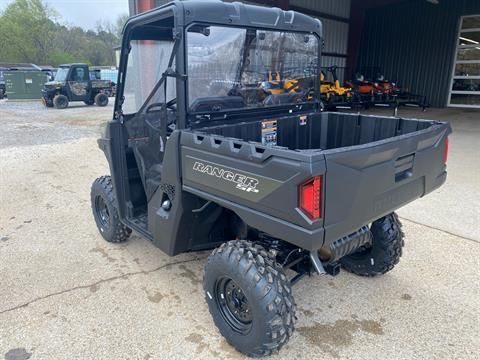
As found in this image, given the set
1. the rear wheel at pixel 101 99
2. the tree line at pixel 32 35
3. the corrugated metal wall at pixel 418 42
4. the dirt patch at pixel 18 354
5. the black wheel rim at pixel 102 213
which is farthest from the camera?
the tree line at pixel 32 35

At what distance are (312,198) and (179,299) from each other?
60.7 inches

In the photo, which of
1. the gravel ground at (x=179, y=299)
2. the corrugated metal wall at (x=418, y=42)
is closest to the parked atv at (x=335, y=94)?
the corrugated metal wall at (x=418, y=42)

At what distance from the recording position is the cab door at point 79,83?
16406 millimetres

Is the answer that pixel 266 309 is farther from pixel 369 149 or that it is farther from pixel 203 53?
pixel 203 53

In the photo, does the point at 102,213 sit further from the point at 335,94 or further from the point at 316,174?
the point at 335,94

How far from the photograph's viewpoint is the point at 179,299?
2.81 meters

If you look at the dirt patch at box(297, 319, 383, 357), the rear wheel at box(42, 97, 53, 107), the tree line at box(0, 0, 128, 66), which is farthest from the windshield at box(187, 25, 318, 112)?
A: the tree line at box(0, 0, 128, 66)

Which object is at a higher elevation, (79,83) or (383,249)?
(79,83)

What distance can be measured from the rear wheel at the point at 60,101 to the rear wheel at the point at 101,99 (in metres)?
1.35

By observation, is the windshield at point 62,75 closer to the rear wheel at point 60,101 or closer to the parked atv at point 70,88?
the parked atv at point 70,88

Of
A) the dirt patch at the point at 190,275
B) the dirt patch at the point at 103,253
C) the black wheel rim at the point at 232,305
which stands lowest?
the dirt patch at the point at 103,253

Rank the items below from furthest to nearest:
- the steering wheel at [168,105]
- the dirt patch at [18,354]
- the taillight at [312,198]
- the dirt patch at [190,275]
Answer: the dirt patch at [190,275], the steering wheel at [168,105], the dirt patch at [18,354], the taillight at [312,198]

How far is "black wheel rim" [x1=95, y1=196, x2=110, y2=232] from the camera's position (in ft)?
12.2

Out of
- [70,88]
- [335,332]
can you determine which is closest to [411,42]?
[70,88]
